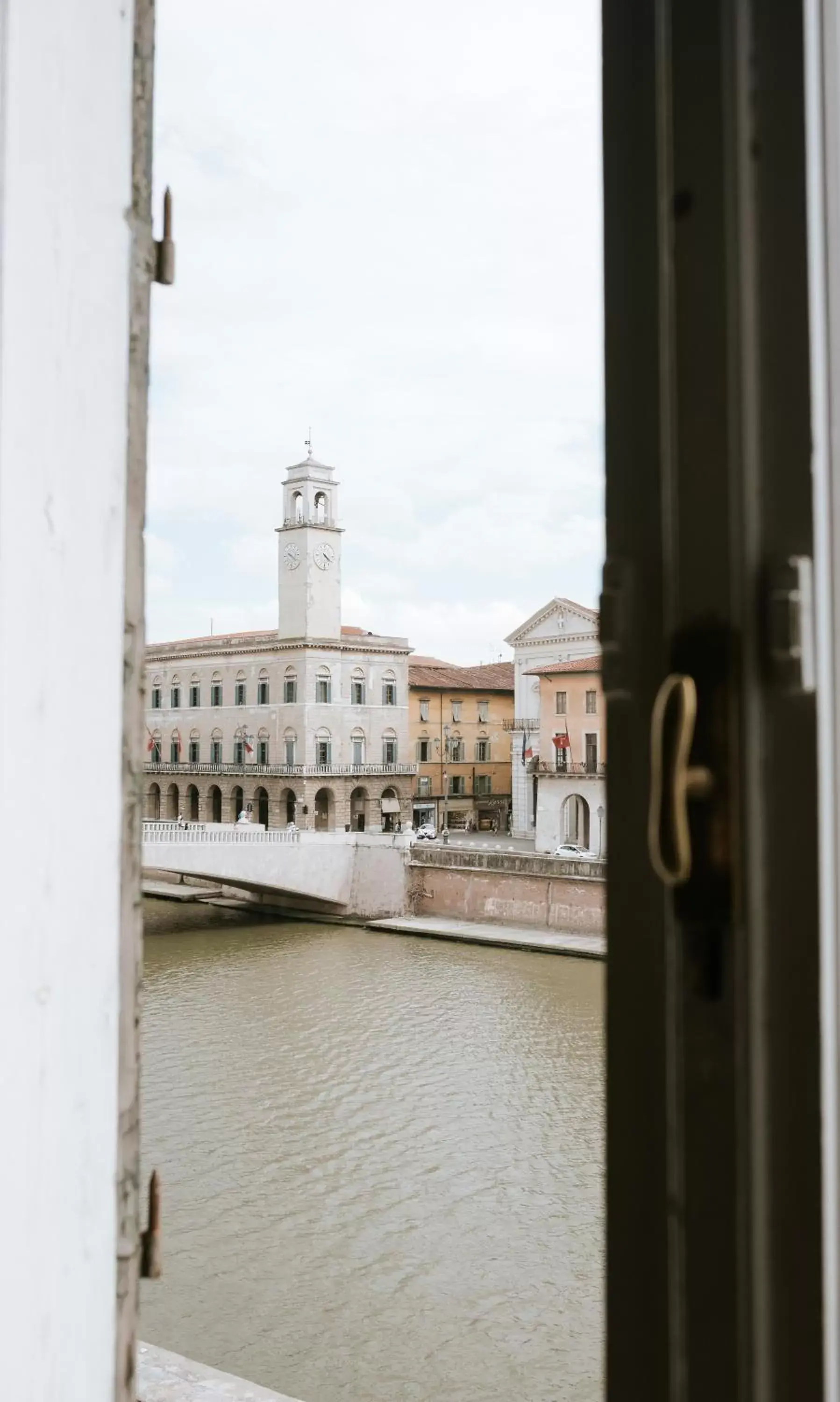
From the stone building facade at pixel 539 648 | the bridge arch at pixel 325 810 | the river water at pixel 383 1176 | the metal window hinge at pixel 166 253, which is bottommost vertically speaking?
the river water at pixel 383 1176

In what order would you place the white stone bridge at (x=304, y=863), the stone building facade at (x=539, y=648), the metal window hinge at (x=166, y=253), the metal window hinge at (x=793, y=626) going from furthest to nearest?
1. the stone building facade at (x=539, y=648)
2. the white stone bridge at (x=304, y=863)
3. the metal window hinge at (x=166, y=253)
4. the metal window hinge at (x=793, y=626)

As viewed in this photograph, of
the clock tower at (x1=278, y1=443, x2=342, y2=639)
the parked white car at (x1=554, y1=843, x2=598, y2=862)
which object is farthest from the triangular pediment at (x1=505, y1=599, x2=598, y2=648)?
the clock tower at (x1=278, y1=443, x2=342, y2=639)

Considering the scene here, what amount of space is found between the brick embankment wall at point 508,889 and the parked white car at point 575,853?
0.19ft

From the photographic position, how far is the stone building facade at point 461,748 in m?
16.8

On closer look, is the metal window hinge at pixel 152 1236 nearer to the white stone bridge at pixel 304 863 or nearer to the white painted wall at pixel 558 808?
the white stone bridge at pixel 304 863

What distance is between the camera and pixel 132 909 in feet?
2.23

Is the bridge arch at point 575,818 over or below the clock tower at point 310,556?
below

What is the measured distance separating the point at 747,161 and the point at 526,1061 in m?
7.09

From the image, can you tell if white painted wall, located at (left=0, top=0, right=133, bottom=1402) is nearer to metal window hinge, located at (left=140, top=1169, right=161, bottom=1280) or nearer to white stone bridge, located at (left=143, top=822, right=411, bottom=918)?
metal window hinge, located at (left=140, top=1169, right=161, bottom=1280)

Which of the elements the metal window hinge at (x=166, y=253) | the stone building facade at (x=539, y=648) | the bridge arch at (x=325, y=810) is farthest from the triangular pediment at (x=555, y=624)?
the metal window hinge at (x=166, y=253)

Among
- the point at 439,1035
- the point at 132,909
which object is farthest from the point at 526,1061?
the point at 132,909

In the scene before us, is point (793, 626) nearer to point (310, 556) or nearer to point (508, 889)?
point (508, 889)

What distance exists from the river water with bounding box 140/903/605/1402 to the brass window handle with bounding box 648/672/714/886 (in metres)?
3.81

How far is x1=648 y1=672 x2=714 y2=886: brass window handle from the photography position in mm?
390
